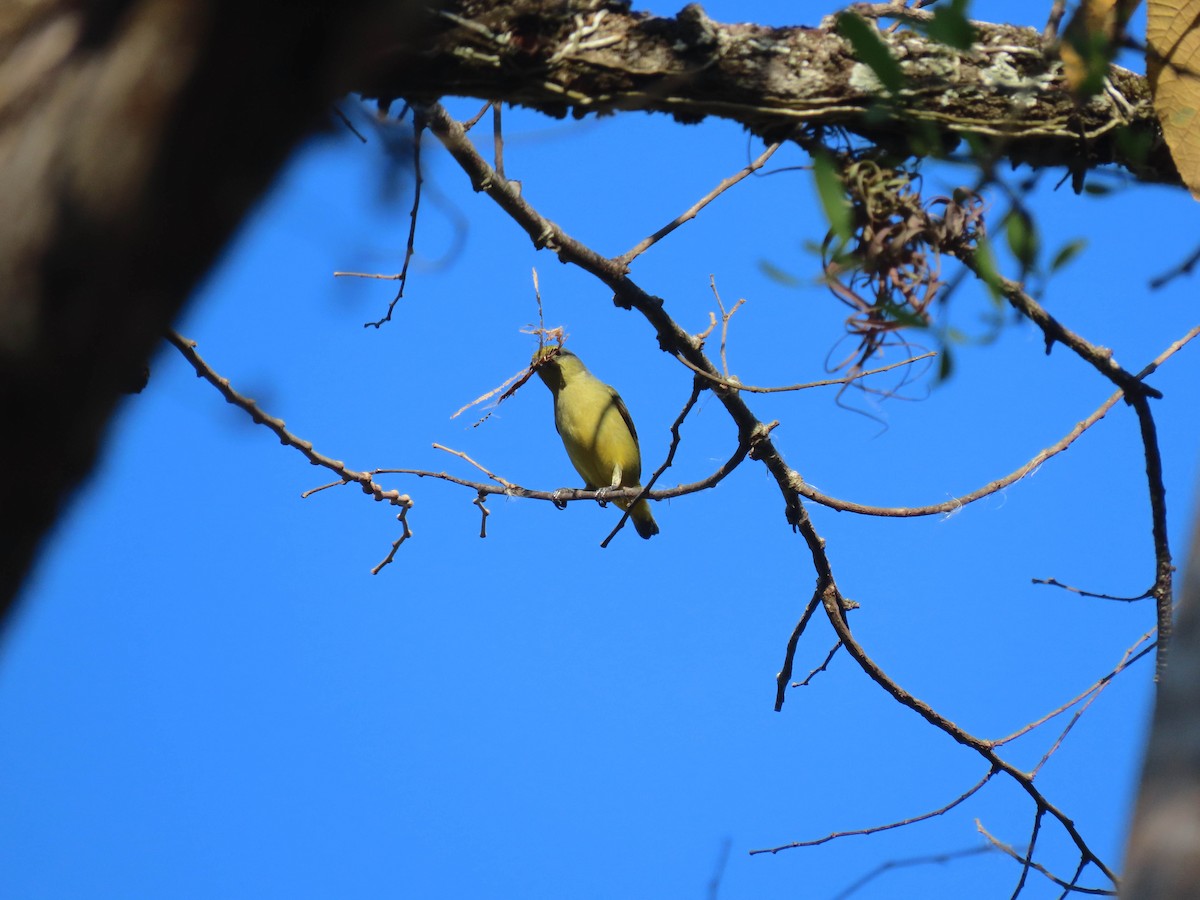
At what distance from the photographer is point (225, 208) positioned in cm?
101

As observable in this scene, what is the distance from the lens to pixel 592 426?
807 cm

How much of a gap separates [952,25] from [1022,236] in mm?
383

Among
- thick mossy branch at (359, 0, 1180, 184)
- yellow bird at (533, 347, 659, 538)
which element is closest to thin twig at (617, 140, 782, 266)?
thick mossy branch at (359, 0, 1180, 184)

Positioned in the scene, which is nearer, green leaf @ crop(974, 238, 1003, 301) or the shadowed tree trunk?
the shadowed tree trunk

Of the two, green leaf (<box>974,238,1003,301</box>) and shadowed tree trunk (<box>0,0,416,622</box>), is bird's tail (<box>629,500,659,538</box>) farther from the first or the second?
shadowed tree trunk (<box>0,0,416,622</box>)

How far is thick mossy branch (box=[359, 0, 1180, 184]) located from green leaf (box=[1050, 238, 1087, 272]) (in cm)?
21

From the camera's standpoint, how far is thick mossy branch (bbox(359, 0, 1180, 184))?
74.8 inches

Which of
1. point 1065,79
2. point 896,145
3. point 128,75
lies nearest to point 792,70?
point 896,145

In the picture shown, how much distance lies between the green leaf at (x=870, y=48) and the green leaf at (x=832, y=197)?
174 mm

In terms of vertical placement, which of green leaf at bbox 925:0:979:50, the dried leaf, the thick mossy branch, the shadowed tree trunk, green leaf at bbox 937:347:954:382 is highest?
the dried leaf

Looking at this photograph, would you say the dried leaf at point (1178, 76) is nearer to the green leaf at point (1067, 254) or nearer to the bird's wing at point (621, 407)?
the green leaf at point (1067, 254)

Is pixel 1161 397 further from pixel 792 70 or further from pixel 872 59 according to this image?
pixel 872 59

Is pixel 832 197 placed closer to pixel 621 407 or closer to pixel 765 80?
pixel 765 80

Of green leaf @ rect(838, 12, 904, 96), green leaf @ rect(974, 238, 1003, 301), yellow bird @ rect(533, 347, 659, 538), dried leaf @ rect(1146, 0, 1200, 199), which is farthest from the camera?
yellow bird @ rect(533, 347, 659, 538)
